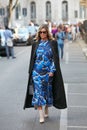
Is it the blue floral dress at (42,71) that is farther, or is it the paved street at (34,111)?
the blue floral dress at (42,71)

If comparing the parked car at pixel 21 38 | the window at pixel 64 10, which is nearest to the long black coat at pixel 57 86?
the parked car at pixel 21 38

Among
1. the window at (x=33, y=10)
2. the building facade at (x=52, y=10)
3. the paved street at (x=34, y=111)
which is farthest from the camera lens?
the window at (x=33, y=10)

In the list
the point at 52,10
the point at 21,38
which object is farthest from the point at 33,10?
the point at 21,38

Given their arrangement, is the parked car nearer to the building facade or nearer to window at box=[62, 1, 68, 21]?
the building facade

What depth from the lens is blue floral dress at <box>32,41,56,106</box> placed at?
30.6 feet

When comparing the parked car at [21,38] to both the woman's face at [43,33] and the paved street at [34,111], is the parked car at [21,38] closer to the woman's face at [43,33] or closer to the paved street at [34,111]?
the paved street at [34,111]

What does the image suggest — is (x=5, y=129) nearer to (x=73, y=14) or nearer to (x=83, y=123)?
(x=83, y=123)

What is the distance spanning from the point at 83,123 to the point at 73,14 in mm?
79082

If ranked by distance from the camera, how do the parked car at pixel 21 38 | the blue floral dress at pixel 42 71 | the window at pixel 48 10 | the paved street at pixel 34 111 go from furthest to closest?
the window at pixel 48 10 < the parked car at pixel 21 38 < the blue floral dress at pixel 42 71 < the paved street at pixel 34 111

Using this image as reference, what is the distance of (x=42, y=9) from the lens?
89.1 meters

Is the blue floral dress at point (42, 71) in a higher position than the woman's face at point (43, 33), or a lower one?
lower

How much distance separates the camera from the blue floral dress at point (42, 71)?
30.6 feet

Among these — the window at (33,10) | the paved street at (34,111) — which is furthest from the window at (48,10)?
the paved street at (34,111)

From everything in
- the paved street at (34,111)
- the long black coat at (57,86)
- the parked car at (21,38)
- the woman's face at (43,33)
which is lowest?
the parked car at (21,38)
